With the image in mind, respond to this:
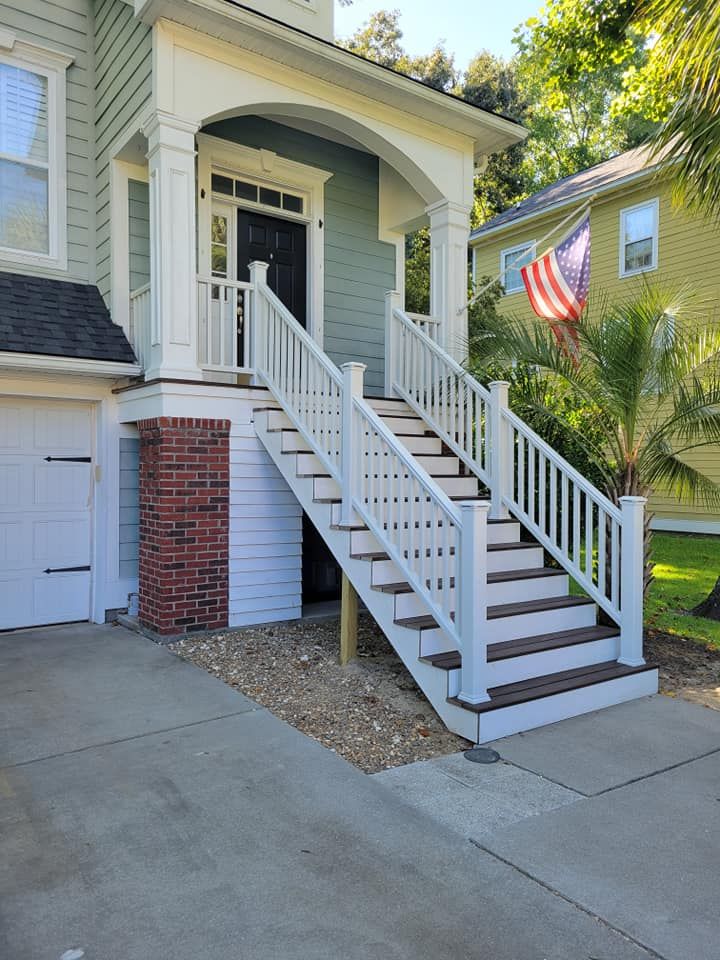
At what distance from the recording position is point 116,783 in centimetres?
330

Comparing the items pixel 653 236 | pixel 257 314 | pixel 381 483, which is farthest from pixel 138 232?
pixel 653 236

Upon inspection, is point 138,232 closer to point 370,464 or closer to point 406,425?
point 406,425

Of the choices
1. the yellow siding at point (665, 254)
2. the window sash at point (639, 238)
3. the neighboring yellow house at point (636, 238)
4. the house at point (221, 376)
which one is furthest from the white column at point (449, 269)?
the window sash at point (639, 238)

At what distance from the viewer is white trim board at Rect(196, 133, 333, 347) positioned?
7.22m

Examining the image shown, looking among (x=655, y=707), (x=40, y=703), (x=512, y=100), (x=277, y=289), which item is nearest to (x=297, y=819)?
(x=40, y=703)

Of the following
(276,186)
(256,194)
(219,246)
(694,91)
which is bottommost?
(219,246)

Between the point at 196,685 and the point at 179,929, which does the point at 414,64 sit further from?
the point at 179,929

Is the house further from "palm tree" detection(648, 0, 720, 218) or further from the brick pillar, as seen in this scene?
"palm tree" detection(648, 0, 720, 218)

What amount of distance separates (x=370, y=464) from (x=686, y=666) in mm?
2878

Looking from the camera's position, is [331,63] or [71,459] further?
[71,459]

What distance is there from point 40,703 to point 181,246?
3.63 metres

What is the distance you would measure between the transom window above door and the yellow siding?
6.45 meters

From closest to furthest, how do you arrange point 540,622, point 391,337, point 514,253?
point 540,622 < point 391,337 < point 514,253

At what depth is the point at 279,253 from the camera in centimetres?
791
